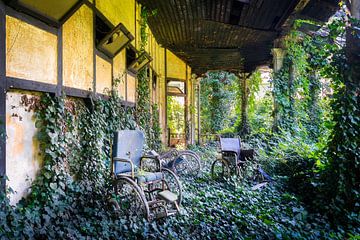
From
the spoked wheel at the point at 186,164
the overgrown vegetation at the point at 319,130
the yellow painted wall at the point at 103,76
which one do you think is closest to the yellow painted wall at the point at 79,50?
the yellow painted wall at the point at 103,76

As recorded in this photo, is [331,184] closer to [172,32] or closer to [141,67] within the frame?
[141,67]

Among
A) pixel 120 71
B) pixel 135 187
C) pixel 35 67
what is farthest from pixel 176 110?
pixel 35 67

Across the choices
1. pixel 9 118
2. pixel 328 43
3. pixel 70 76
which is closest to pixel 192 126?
pixel 328 43

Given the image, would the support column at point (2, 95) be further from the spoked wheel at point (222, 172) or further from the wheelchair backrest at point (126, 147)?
the spoked wheel at point (222, 172)

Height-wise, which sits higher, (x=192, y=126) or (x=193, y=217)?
(x=192, y=126)

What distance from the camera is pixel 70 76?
305 centimetres

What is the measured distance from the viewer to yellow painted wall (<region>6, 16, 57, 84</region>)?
2.11 metres

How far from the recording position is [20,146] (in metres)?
2.35

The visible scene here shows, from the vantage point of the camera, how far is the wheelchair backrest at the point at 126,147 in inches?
137

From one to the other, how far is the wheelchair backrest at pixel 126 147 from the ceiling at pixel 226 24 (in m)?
3.35

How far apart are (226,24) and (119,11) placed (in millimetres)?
3241

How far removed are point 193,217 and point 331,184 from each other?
77.5 inches

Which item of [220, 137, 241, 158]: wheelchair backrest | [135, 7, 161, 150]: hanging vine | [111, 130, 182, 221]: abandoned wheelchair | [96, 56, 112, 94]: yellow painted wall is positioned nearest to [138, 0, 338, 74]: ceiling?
[135, 7, 161, 150]: hanging vine

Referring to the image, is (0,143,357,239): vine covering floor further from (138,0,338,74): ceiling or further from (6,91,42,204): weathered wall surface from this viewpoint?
(138,0,338,74): ceiling
